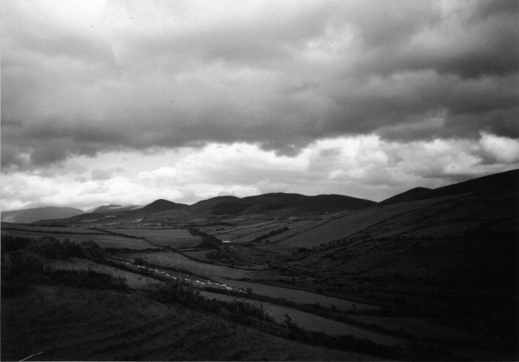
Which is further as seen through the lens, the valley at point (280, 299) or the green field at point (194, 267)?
the green field at point (194, 267)

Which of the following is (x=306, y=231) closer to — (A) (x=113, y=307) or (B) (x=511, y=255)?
(B) (x=511, y=255)

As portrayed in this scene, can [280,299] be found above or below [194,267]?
below

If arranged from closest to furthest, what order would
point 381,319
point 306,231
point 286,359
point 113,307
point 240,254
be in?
1. point 286,359
2. point 113,307
3. point 381,319
4. point 240,254
5. point 306,231

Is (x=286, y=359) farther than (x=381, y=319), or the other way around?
(x=381, y=319)

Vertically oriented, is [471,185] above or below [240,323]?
above

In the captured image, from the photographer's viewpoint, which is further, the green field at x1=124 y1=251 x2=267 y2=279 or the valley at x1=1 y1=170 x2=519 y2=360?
the green field at x1=124 y1=251 x2=267 y2=279

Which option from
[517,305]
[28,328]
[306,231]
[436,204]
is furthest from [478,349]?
[306,231]

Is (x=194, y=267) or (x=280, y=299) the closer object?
(x=280, y=299)

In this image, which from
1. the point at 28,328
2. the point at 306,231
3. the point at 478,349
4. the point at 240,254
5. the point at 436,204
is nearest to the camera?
the point at 28,328
